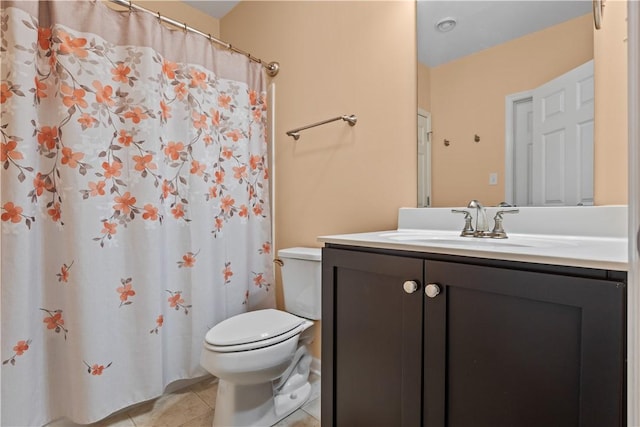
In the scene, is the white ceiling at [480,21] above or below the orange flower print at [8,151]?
above

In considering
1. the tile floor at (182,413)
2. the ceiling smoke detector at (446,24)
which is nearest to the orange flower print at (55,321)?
the tile floor at (182,413)

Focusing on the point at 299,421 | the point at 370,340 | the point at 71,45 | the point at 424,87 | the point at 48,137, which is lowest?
the point at 299,421

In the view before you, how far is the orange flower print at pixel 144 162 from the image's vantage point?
139 cm

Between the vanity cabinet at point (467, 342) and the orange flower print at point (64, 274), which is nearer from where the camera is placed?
the vanity cabinet at point (467, 342)

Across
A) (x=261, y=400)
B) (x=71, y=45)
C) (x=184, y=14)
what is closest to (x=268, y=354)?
(x=261, y=400)

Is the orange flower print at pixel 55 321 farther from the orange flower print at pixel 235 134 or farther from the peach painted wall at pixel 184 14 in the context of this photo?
the peach painted wall at pixel 184 14

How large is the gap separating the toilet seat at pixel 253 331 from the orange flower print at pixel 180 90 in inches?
43.4

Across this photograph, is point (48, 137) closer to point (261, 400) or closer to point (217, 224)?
point (217, 224)

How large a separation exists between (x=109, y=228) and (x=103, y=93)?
56 cm

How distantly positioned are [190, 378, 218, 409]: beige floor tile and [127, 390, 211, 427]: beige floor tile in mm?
23

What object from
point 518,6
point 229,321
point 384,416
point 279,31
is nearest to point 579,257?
point 384,416

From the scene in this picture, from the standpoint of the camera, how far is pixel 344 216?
163 cm

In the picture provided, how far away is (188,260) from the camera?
1568mm

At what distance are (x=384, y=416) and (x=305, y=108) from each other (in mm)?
1498
